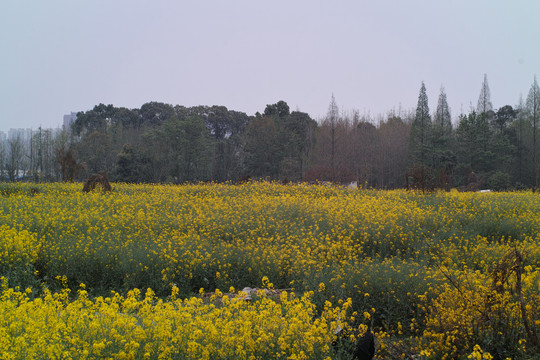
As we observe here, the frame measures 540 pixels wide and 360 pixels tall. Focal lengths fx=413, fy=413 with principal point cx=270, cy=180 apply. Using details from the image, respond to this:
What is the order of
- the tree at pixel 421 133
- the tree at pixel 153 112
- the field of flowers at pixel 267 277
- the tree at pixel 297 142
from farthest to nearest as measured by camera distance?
the tree at pixel 153 112 < the tree at pixel 297 142 < the tree at pixel 421 133 < the field of flowers at pixel 267 277

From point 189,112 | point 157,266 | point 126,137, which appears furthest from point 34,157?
point 157,266

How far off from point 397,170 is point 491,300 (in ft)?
95.3

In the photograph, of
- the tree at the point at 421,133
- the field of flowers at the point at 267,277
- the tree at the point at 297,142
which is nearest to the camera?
the field of flowers at the point at 267,277

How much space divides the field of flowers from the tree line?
1516cm

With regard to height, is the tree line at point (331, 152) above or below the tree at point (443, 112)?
below

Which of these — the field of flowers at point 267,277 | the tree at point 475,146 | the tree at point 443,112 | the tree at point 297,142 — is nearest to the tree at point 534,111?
the tree at point 475,146

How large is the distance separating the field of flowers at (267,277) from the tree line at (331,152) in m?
15.2

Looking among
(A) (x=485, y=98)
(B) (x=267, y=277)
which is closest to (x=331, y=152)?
(A) (x=485, y=98)

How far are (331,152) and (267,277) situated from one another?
25.6 meters

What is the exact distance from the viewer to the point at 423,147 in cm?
2983

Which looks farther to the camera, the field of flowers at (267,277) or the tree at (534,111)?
the tree at (534,111)

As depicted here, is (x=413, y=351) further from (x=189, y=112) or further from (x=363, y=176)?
(x=189, y=112)

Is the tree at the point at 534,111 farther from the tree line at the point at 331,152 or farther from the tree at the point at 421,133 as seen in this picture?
the tree at the point at 421,133

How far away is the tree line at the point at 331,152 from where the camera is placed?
95.4ft
